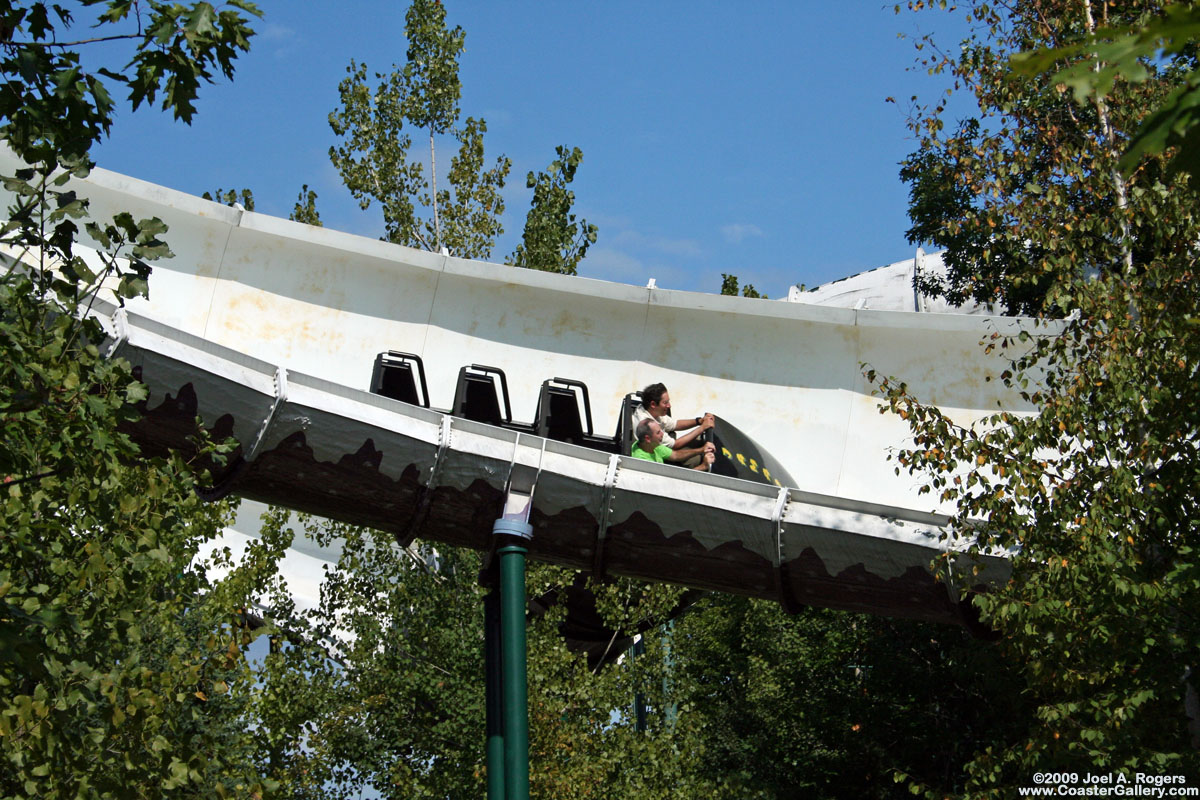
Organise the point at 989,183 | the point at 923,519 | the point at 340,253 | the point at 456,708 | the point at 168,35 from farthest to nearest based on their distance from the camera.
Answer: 1. the point at 456,708
2. the point at 340,253
3. the point at 989,183
4. the point at 923,519
5. the point at 168,35

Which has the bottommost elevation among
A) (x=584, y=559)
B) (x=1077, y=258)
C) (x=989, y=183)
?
(x=584, y=559)

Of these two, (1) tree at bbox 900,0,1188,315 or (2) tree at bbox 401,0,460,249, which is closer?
(1) tree at bbox 900,0,1188,315

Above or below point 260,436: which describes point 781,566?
below

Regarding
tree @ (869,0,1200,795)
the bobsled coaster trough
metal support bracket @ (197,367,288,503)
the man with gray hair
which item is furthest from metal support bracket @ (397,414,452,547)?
tree @ (869,0,1200,795)

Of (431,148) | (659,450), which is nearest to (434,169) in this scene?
(431,148)

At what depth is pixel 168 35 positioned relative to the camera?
5684 millimetres

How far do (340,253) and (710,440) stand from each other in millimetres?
4587

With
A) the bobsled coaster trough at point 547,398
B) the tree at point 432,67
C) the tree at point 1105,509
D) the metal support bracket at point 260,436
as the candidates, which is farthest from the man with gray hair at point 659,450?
the tree at point 432,67

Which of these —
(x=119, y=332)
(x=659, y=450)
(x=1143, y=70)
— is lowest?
(x=1143, y=70)

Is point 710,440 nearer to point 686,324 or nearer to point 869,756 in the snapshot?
point 686,324

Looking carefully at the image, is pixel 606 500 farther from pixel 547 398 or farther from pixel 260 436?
pixel 260 436

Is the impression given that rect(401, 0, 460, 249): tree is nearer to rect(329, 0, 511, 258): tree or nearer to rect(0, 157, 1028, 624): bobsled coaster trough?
rect(329, 0, 511, 258): tree

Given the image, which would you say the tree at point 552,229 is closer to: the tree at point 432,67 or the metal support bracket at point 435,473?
the tree at point 432,67

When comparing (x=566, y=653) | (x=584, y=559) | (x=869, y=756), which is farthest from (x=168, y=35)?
(x=869, y=756)
